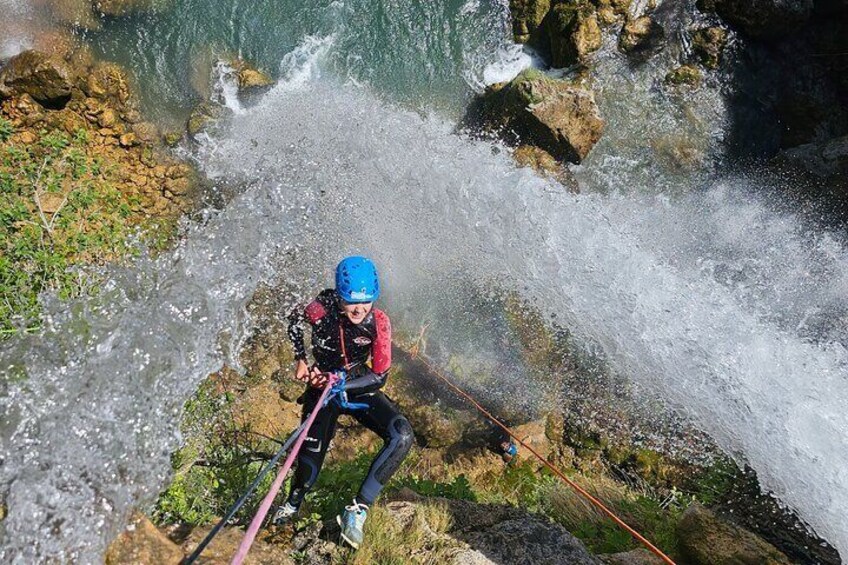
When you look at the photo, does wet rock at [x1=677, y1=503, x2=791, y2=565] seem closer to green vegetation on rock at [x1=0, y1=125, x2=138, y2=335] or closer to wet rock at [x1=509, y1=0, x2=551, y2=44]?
green vegetation on rock at [x1=0, y1=125, x2=138, y2=335]

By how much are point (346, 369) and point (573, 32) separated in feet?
26.1

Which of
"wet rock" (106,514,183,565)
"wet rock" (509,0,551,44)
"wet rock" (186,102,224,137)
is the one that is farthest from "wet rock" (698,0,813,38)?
"wet rock" (106,514,183,565)

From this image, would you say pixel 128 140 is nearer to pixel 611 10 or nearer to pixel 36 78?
pixel 36 78

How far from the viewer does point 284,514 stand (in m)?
3.61

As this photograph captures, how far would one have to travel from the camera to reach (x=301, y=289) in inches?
299

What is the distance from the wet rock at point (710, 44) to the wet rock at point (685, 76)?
0.64ft

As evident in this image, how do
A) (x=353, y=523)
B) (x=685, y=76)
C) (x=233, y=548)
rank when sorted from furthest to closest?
(x=685, y=76) → (x=353, y=523) → (x=233, y=548)

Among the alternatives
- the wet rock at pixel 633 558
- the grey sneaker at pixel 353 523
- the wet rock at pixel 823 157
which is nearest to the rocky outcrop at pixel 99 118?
the grey sneaker at pixel 353 523

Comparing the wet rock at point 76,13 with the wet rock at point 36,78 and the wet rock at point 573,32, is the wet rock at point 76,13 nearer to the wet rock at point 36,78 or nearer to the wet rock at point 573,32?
the wet rock at point 36,78

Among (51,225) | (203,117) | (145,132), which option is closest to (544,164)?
(203,117)

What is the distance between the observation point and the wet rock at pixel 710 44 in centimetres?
969

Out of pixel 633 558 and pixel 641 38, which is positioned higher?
pixel 641 38

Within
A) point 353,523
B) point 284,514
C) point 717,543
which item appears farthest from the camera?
point 717,543

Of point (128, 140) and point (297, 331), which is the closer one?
point (297, 331)
